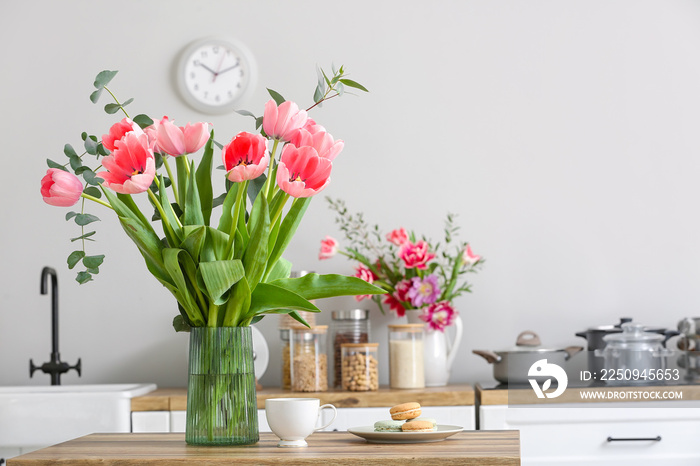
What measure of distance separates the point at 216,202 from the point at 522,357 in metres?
1.46

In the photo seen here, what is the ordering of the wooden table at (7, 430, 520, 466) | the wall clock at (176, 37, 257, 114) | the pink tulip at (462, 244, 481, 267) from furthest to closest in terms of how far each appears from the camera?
the wall clock at (176, 37, 257, 114) → the pink tulip at (462, 244, 481, 267) → the wooden table at (7, 430, 520, 466)

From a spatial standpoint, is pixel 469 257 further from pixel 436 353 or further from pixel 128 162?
pixel 128 162

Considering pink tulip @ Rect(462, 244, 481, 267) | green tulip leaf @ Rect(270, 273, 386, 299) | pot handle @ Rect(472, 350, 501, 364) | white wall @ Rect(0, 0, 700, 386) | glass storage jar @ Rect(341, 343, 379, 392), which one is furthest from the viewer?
white wall @ Rect(0, 0, 700, 386)

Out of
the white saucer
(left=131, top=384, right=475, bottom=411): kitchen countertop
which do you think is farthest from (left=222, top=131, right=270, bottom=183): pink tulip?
(left=131, top=384, right=475, bottom=411): kitchen countertop

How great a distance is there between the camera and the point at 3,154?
320 centimetres

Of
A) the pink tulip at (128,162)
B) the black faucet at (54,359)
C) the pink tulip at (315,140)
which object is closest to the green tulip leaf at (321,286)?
the pink tulip at (315,140)

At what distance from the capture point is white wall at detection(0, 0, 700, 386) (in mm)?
3037

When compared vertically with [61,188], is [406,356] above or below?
below

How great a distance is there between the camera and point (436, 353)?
2.82 m

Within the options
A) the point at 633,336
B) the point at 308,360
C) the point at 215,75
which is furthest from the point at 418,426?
the point at 215,75

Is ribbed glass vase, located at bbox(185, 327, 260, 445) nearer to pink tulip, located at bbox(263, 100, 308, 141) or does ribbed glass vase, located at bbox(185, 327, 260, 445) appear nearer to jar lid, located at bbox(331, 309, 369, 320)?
pink tulip, located at bbox(263, 100, 308, 141)

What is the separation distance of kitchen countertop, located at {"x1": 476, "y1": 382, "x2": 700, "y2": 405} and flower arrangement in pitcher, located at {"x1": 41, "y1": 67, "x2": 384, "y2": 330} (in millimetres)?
1224

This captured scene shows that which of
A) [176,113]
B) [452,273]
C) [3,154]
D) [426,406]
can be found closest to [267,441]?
[426,406]

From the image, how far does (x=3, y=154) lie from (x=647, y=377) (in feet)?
8.27
